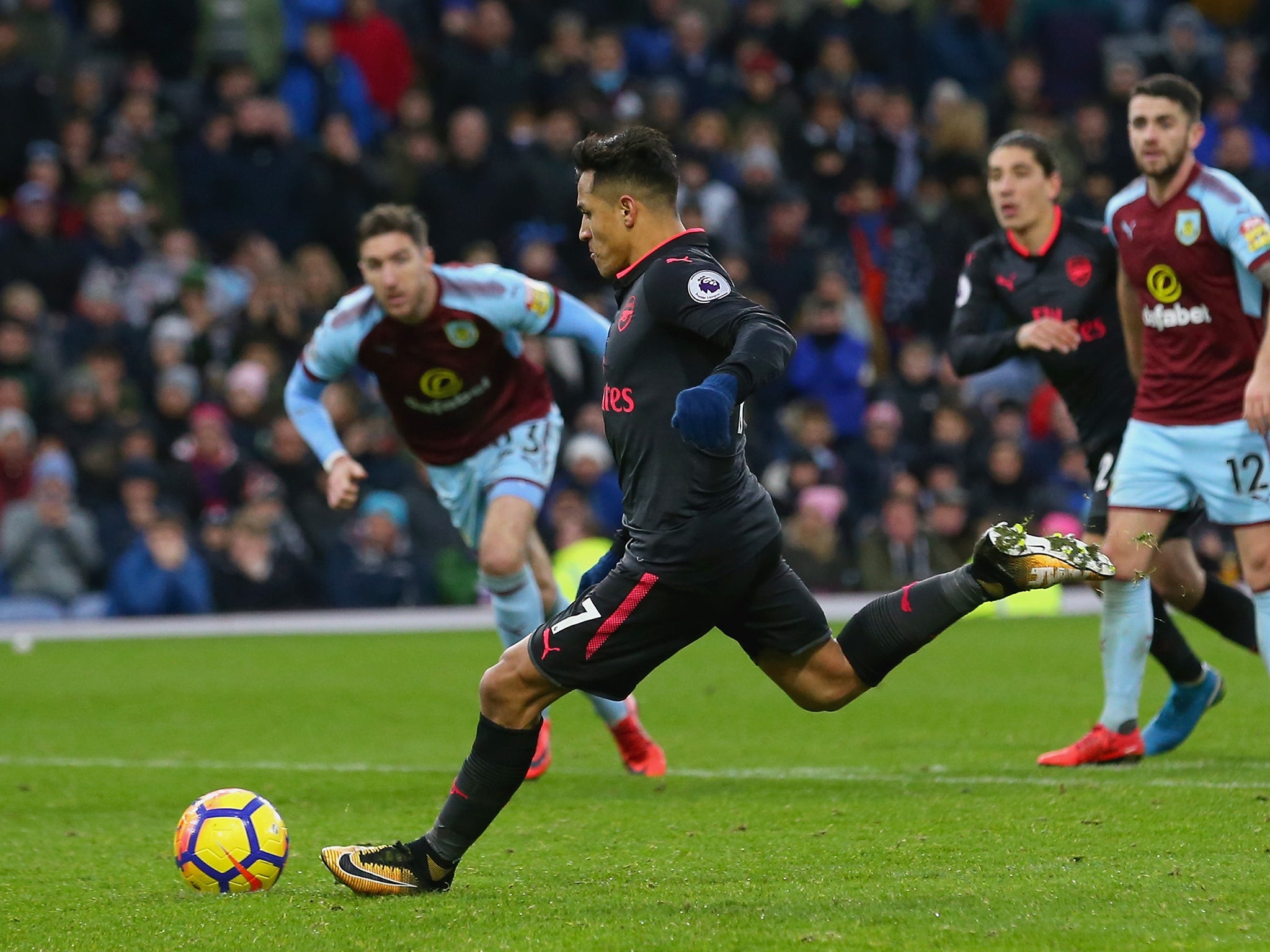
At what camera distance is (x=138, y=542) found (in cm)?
1589

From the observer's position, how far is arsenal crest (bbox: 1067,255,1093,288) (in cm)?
834

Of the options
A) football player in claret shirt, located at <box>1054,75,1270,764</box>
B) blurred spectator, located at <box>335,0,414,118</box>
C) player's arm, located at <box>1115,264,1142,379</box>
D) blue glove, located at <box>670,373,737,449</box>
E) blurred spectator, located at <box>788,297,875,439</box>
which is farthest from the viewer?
blurred spectator, located at <box>335,0,414,118</box>

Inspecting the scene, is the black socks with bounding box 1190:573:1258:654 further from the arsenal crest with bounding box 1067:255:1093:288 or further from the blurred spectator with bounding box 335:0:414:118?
the blurred spectator with bounding box 335:0:414:118

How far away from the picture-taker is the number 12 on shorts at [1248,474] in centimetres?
742

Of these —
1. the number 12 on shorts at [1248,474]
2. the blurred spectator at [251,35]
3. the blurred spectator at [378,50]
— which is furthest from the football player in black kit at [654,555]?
the blurred spectator at [378,50]

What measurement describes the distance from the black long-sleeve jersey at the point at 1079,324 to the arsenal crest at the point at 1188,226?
856mm

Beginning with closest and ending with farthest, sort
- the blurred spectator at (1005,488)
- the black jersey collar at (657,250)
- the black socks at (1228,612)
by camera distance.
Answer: the black jersey collar at (657,250)
the black socks at (1228,612)
the blurred spectator at (1005,488)

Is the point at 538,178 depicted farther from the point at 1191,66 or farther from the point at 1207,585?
Answer: the point at 1207,585

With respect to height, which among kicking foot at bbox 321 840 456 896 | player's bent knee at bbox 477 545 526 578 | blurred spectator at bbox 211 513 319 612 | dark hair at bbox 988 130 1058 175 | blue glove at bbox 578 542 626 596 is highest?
dark hair at bbox 988 130 1058 175

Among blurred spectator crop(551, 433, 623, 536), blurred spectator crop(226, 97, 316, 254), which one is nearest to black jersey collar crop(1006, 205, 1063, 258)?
blurred spectator crop(551, 433, 623, 536)

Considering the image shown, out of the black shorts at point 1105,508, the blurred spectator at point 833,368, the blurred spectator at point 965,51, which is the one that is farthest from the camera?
the blurred spectator at point 965,51

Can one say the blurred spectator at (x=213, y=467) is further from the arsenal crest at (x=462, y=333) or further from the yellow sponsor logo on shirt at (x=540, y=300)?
the yellow sponsor logo on shirt at (x=540, y=300)

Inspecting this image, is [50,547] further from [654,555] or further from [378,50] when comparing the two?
[654,555]

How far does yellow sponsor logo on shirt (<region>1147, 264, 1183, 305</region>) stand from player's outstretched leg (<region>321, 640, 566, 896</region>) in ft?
11.0
